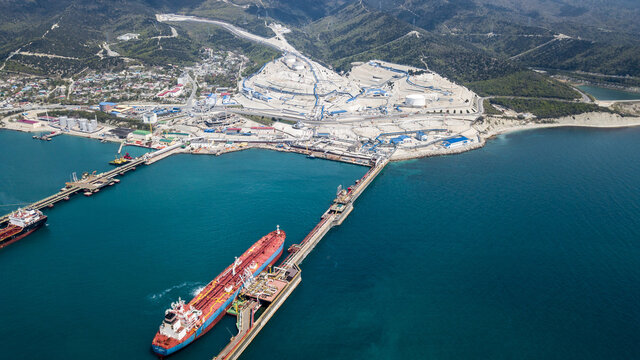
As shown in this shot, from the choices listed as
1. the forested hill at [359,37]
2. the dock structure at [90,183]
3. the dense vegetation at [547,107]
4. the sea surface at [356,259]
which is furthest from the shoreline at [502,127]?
the forested hill at [359,37]

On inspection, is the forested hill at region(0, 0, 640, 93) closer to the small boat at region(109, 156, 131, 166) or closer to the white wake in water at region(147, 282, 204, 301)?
the small boat at region(109, 156, 131, 166)

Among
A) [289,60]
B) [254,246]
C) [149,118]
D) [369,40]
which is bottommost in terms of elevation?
[254,246]

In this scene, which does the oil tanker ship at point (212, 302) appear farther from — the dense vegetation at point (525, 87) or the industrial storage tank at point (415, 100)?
the dense vegetation at point (525, 87)

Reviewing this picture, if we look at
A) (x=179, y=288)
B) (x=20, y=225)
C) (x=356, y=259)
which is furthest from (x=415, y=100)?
(x=20, y=225)

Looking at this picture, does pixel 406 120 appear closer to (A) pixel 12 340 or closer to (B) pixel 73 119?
(B) pixel 73 119

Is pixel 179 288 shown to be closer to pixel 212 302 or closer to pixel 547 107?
pixel 212 302

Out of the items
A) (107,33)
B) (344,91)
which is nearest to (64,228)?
(344,91)
